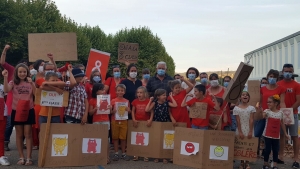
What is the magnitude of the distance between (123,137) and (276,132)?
10.0 ft

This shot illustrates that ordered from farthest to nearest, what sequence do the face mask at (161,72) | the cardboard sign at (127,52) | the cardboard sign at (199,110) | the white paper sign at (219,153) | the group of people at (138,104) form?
the cardboard sign at (127,52) → the face mask at (161,72) → the cardboard sign at (199,110) → the white paper sign at (219,153) → the group of people at (138,104)

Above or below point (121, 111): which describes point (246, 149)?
below

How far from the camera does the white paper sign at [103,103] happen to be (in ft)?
25.1

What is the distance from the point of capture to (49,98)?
7.08m

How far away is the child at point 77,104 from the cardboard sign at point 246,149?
2.92m

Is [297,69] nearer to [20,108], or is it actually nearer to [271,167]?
[271,167]

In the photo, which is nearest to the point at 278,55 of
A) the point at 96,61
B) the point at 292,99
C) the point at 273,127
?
the point at 96,61

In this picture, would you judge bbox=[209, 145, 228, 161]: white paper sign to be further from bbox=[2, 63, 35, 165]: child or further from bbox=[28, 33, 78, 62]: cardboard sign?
bbox=[28, 33, 78, 62]: cardboard sign

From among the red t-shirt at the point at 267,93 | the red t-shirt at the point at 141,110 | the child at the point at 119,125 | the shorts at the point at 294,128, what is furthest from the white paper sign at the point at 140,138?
the shorts at the point at 294,128

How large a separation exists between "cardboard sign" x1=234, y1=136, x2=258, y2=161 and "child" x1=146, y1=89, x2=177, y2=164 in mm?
1374

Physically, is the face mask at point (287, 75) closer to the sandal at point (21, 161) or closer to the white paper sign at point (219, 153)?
the white paper sign at point (219, 153)

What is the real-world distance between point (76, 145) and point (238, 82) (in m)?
3.22

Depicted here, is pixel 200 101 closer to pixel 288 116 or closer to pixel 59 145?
pixel 288 116

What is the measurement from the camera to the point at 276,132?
7.59 m
